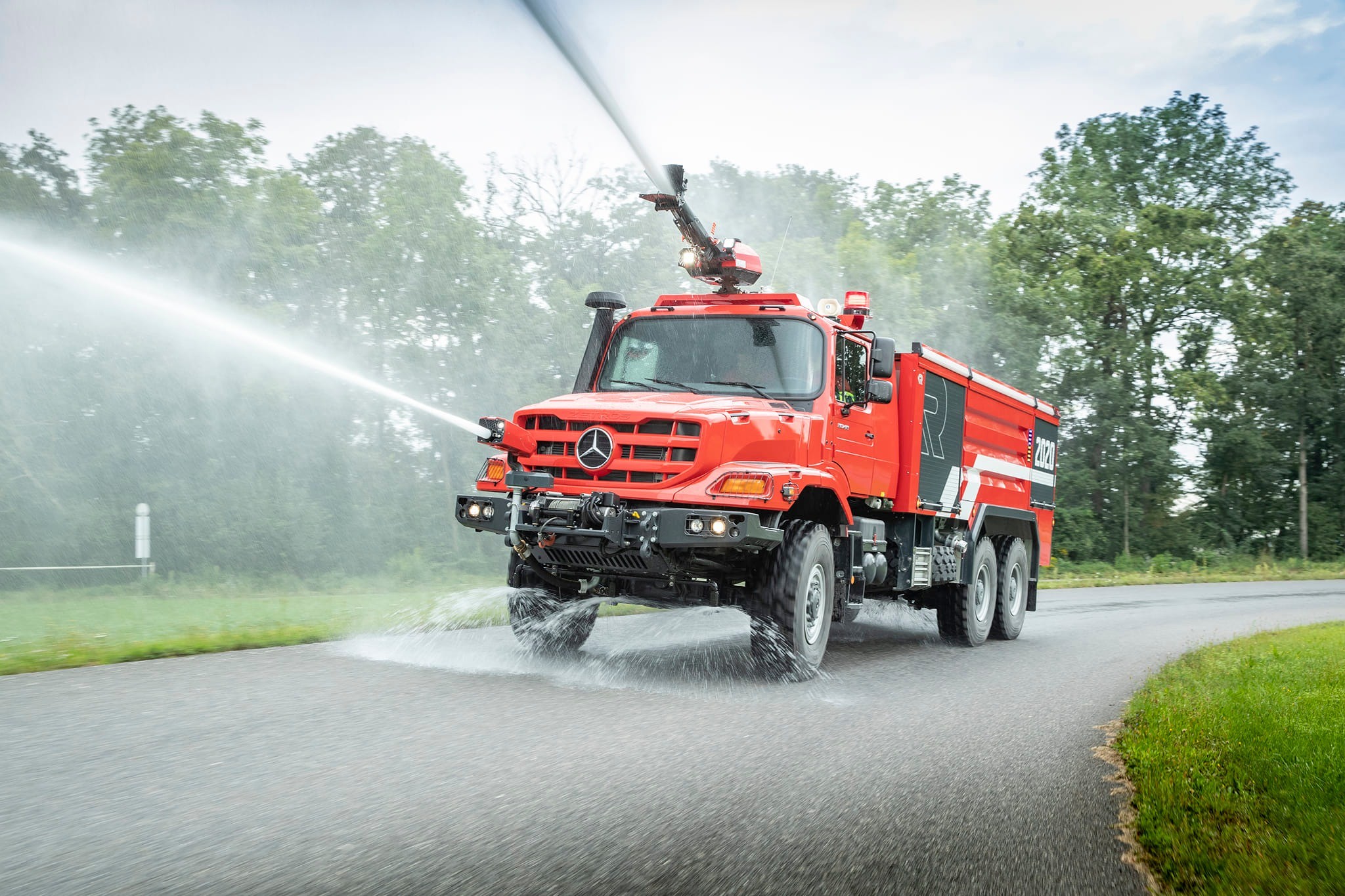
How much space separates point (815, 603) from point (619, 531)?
6.36ft

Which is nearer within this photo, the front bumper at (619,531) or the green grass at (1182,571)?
the front bumper at (619,531)

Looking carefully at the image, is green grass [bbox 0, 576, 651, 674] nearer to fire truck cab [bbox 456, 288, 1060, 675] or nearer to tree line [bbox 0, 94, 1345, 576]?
fire truck cab [bbox 456, 288, 1060, 675]

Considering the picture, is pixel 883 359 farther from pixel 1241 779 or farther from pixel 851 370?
pixel 1241 779

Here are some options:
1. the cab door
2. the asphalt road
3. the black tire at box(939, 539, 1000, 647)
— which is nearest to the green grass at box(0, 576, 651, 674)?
the asphalt road

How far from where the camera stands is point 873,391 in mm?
10203

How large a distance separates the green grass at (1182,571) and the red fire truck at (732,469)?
1837cm

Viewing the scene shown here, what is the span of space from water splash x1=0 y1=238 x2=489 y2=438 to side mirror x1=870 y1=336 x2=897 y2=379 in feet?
50.2

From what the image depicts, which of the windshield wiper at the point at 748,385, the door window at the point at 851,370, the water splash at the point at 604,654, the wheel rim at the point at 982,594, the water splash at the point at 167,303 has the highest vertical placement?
the water splash at the point at 167,303

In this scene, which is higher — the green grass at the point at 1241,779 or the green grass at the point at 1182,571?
the green grass at the point at 1241,779

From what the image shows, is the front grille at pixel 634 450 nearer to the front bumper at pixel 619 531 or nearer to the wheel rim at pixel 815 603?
the front bumper at pixel 619 531

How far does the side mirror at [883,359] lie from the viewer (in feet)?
32.9

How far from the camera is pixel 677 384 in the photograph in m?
10.1

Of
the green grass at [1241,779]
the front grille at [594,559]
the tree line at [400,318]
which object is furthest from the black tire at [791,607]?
the tree line at [400,318]

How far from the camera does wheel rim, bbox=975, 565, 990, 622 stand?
13539mm
